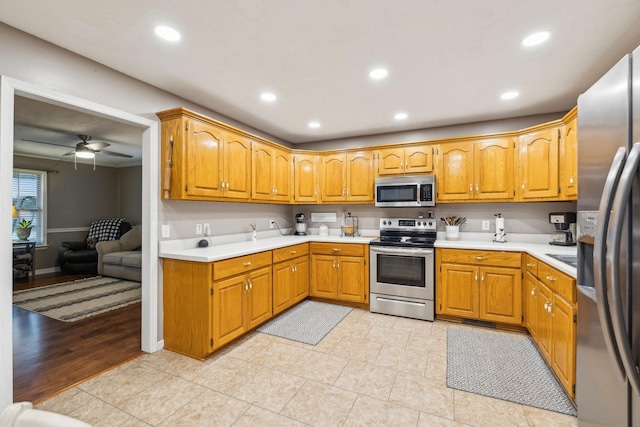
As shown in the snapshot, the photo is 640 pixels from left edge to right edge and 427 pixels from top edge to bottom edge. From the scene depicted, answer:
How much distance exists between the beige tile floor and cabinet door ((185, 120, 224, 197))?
1.51m

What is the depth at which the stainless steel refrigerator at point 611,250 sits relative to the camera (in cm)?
88

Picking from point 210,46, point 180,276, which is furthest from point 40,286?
point 210,46

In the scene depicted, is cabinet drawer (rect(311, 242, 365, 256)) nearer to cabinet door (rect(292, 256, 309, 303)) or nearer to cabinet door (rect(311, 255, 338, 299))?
cabinet door (rect(311, 255, 338, 299))

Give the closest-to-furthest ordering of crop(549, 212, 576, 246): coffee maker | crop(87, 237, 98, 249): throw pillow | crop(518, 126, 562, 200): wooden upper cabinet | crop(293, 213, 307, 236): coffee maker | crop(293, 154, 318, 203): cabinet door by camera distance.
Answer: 1. crop(518, 126, 562, 200): wooden upper cabinet
2. crop(549, 212, 576, 246): coffee maker
3. crop(293, 154, 318, 203): cabinet door
4. crop(293, 213, 307, 236): coffee maker
5. crop(87, 237, 98, 249): throw pillow

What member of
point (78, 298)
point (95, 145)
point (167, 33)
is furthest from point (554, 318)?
point (95, 145)

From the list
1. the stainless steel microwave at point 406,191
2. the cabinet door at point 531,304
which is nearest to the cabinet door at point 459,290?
the cabinet door at point 531,304

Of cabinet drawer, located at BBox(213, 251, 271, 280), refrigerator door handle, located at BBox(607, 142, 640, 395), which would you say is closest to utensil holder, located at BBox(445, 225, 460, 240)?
cabinet drawer, located at BBox(213, 251, 271, 280)

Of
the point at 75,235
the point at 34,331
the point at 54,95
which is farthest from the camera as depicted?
the point at 75,235

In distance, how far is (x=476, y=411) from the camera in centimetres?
190

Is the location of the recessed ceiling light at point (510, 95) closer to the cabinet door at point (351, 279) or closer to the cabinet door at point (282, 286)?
the cabinet door at point (351, 279)

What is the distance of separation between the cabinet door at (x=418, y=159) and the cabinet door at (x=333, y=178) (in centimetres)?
87

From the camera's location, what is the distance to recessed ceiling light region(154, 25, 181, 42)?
1.87m

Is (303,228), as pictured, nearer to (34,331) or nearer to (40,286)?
(34,331)

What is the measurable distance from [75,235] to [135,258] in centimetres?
263
